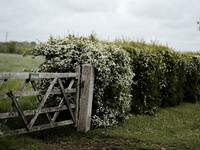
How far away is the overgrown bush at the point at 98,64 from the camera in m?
11.4

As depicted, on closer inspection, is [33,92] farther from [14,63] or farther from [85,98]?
[14,63]

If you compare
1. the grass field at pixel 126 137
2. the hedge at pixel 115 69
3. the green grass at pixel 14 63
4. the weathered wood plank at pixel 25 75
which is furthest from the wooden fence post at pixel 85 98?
the green grass at pixel 14 63

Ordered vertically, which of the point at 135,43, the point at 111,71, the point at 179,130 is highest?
the point at 135,43

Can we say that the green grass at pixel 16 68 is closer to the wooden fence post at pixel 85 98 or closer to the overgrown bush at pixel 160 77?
the wooden fence post at pixel 85 98

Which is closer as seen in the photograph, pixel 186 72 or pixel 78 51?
pixel 78 51

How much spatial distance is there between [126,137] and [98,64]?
2.18 metres

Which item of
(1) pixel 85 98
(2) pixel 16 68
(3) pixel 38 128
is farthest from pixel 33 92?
(2) pixel 16 68

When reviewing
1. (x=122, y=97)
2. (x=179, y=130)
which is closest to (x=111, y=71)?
(x=122, y=97)

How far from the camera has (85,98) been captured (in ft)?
35.8

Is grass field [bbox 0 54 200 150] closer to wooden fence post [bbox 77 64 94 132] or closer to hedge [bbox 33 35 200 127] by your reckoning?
wooden fence post [bbox 77 64 94 132]

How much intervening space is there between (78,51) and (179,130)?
13.6 ft

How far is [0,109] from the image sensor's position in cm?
1120

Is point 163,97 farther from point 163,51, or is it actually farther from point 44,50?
point 44,50

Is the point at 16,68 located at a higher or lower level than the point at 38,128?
higher
